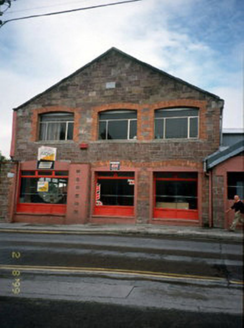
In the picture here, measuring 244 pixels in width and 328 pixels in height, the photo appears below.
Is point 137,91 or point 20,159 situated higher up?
point 137,91

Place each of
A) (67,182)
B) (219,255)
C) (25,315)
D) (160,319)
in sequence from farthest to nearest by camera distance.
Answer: (67,182) → (25,315) → (160,319) → (219,255)

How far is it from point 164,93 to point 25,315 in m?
15.3

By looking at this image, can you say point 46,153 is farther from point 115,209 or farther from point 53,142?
point 115,209

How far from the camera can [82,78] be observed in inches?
707

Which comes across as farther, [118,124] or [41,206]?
[41,206]

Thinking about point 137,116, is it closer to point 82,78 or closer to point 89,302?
point 82,78

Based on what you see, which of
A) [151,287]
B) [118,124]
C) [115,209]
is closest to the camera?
[151,287]

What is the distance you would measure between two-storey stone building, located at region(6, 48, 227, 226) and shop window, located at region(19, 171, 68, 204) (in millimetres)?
62

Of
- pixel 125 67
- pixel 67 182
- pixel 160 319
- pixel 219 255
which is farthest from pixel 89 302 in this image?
pixel 125 67

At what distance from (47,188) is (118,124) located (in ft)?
19.4

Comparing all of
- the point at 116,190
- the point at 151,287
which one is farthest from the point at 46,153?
the point at 151,287

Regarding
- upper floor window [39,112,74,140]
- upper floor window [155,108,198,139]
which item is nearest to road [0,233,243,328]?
upper floor window [155,108,198,139]

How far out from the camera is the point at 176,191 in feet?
52.0

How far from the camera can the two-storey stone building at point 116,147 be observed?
15.7 meters
